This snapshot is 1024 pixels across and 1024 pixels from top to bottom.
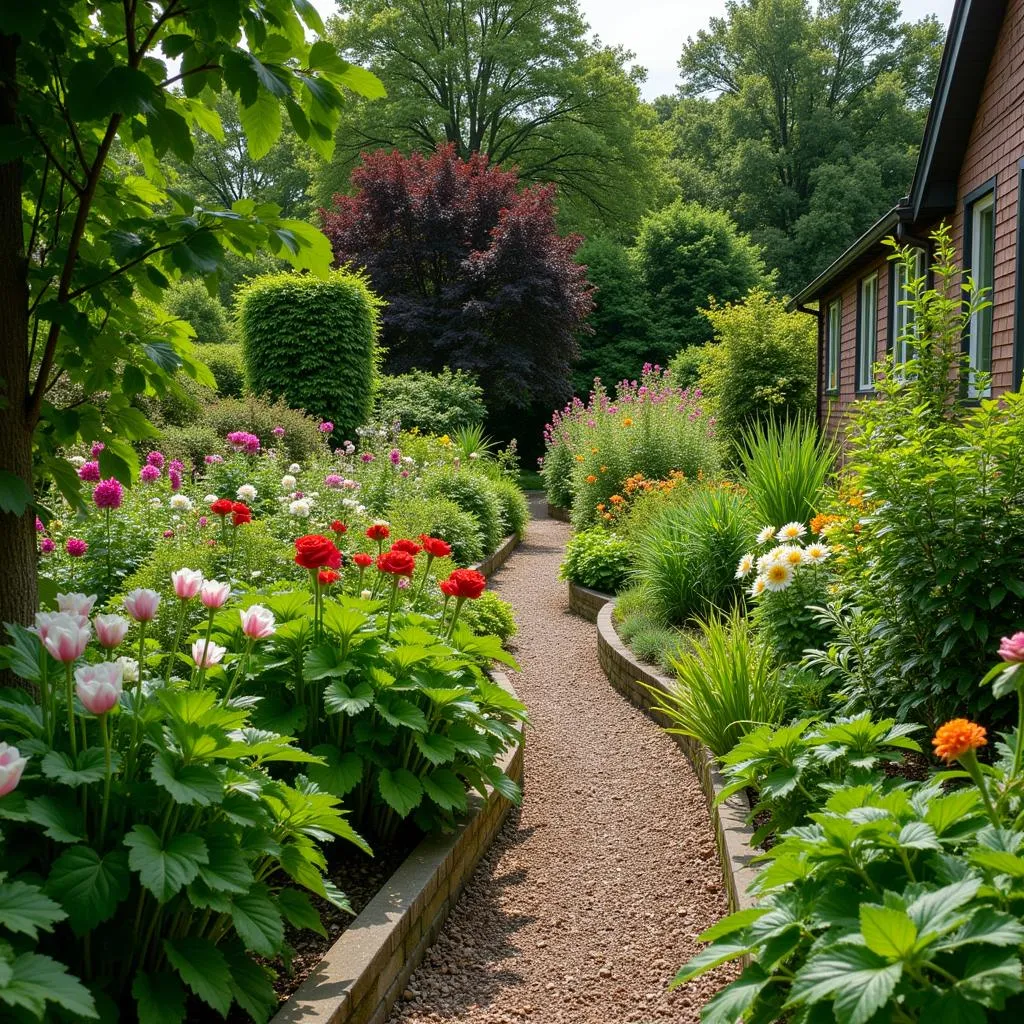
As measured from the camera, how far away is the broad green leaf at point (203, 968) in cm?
206

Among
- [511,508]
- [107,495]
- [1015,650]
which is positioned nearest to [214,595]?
[1015,650]

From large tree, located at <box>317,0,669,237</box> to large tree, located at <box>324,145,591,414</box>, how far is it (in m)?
8.51

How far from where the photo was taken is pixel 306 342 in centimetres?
1433

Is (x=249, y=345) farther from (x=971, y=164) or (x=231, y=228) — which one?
(x=231, y=228)

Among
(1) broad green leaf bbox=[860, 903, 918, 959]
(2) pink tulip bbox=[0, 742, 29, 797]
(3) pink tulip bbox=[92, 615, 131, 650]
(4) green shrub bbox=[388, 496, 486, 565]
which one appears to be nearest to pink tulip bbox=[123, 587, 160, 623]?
(3) pink tulip bbox=[92, 615, 131, 650]

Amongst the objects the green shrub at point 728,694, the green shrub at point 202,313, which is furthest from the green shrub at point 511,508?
the green shrub at point 202,313

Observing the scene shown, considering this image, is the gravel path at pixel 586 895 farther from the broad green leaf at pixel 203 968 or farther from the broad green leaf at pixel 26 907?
the broad green leaf at pixel 26 907

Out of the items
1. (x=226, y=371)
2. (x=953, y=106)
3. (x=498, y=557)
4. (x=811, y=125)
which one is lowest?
(x=498, y=557)

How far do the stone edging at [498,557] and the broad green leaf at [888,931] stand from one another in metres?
7.87

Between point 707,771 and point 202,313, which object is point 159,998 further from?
point 202,313

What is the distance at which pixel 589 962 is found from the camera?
10.7 feet

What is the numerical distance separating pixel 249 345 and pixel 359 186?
28.4 ft

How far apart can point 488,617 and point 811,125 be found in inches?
1358

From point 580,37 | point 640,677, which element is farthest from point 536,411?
point 640,677
